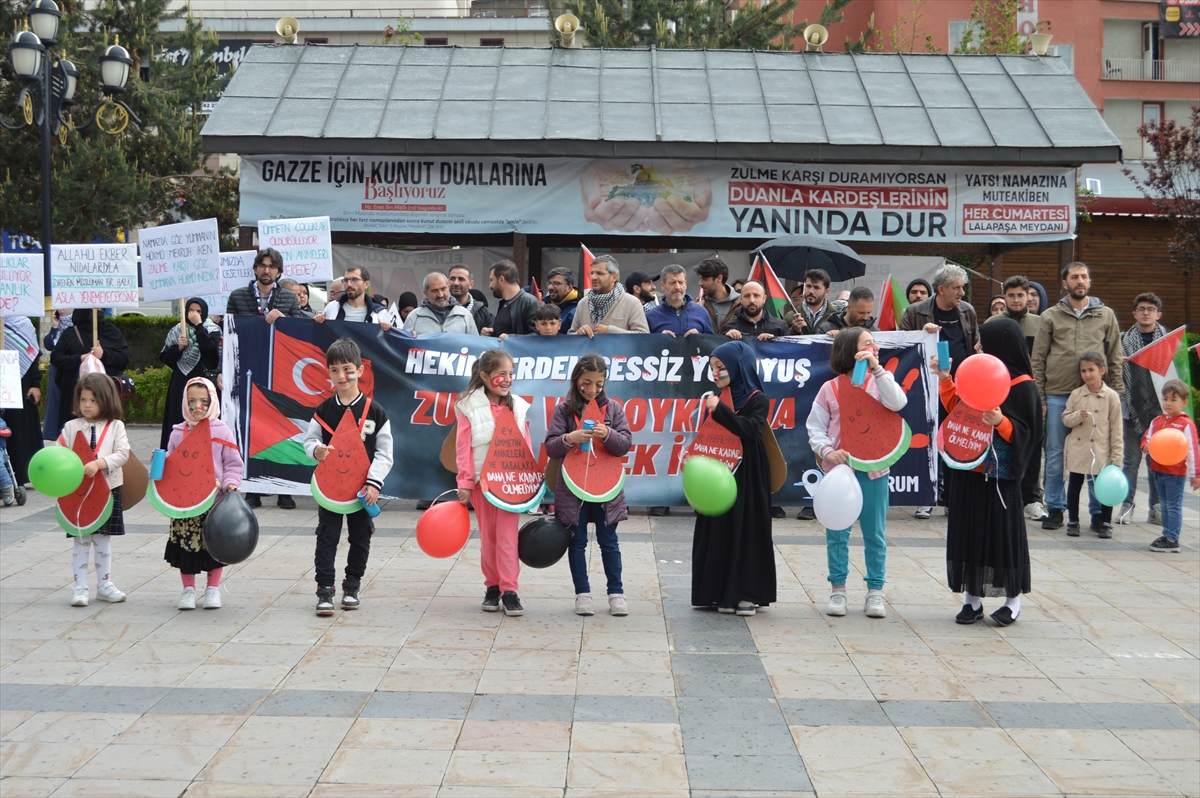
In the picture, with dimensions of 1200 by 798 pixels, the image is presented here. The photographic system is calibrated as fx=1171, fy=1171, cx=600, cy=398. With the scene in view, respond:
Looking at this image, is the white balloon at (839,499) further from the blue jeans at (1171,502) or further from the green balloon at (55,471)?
the green balloon at (55,471)

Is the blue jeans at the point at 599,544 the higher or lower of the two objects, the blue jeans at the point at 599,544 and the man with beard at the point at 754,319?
the lower

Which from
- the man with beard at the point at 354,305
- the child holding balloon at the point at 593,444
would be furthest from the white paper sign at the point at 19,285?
the child holding balloon at the point at 593,444

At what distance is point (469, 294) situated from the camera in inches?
416

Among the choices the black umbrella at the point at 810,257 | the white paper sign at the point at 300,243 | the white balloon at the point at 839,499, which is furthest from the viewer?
the black umbrella at the point at 810,257

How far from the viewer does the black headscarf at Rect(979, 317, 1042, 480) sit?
6.78m

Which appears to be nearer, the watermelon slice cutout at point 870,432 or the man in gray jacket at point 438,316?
the watermelon slice cutout at point 870,432

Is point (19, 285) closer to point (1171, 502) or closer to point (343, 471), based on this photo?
point (343, 471)

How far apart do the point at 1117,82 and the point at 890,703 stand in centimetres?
4089

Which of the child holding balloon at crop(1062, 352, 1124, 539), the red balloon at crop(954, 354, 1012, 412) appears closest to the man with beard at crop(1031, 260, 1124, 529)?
the child holding balloon at crop(1062, 352, 1124, 539)

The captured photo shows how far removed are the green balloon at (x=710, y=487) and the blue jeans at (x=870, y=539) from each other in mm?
860

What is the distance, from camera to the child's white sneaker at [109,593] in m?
7.16

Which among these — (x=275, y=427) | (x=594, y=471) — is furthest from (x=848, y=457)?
(x=275, y=427)

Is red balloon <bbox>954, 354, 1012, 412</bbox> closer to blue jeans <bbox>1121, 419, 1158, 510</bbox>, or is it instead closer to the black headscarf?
the black headscarf

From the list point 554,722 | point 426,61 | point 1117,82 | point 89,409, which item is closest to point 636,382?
point 89,409
